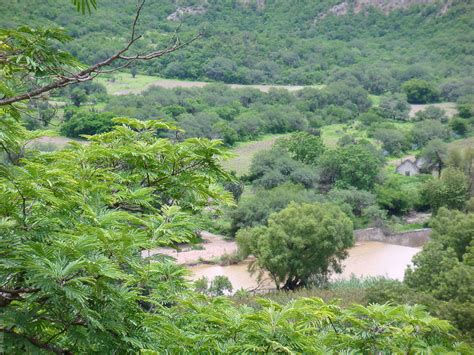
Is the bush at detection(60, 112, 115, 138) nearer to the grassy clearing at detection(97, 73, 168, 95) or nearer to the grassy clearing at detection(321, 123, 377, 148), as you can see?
the grassy clearing at detection(321, 123, 377, 148)

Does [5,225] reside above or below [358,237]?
above

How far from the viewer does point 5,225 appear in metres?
2.22

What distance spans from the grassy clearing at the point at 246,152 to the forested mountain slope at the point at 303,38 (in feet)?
53.6

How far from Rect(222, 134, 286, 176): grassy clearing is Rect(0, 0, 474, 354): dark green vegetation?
1085 mm

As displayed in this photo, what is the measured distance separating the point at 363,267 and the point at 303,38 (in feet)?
211

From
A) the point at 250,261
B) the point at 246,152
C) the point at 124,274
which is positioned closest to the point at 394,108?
the point at 246,152

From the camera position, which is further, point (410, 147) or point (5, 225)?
point (410, 147)

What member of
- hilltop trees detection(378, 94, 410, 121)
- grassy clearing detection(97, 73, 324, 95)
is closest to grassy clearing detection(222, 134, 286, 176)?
hilltop trees detection(378, 94, 410, 121)

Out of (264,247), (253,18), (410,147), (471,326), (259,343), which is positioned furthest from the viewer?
(253,18)

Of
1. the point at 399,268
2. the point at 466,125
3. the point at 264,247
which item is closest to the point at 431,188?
the point at 399,268

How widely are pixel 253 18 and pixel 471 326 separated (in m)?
77.5

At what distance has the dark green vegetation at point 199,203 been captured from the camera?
7.69ft

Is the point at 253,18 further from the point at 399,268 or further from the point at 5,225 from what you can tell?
the point at 5,225

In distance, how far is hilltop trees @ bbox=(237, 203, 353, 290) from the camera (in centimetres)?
1794
